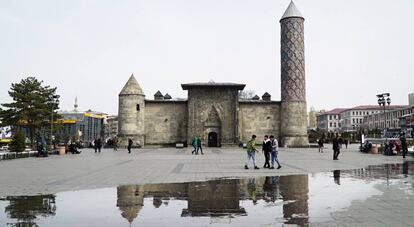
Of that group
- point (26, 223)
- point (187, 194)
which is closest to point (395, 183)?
point (187, 194)

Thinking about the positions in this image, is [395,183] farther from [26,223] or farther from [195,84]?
[195,84]

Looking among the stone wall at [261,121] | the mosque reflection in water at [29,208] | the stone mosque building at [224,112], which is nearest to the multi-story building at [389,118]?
the stone wall at [261,121]

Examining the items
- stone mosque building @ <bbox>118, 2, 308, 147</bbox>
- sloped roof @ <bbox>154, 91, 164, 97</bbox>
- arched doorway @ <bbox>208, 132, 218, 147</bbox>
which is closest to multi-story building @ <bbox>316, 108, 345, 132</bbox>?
stone mosque building @ <bbox>118, 2, 308, 147</bbox>

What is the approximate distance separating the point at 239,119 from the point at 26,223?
1581 inches

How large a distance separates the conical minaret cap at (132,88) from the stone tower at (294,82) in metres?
17.4

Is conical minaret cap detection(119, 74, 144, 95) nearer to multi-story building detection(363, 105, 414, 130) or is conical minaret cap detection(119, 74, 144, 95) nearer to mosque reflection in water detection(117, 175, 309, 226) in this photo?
mosque reflection in water detection(117, 175, 309, 226)

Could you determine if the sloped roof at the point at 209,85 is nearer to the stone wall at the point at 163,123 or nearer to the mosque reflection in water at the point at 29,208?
the stone wall at the point at 163,123

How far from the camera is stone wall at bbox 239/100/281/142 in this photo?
148 feet

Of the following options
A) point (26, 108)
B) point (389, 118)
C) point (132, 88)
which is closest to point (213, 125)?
point (132, 88)

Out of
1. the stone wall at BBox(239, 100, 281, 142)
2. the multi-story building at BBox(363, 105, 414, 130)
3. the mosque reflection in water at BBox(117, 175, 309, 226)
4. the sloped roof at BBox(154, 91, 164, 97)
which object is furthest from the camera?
the multi-story building at BBox(363, 105, 414, 130)

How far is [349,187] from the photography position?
9156 millimetres

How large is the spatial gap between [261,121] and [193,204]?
128 ft

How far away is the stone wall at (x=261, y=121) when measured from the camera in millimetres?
45219

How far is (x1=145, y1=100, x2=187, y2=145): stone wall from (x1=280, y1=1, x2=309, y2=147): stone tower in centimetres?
1248
